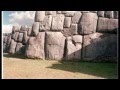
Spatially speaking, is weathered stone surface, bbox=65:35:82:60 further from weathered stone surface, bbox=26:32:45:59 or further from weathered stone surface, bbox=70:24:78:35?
weathered stone surface, bbox=26:32:45:59

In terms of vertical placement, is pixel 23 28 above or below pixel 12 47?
above

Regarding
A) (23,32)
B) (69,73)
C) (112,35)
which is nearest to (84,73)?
(69,73)

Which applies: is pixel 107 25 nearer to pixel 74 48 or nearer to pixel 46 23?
pixel 74 48

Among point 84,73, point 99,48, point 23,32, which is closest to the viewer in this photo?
point 84,73

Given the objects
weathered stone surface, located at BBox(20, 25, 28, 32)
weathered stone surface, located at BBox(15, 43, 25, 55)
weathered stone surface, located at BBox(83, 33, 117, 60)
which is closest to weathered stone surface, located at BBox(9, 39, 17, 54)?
weathered stone surface, located at BBox(15, 43, 25, 55)

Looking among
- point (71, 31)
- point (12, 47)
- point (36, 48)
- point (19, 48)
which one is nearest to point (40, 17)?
point (36, 48)

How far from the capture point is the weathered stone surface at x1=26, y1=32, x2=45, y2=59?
38.8 feet

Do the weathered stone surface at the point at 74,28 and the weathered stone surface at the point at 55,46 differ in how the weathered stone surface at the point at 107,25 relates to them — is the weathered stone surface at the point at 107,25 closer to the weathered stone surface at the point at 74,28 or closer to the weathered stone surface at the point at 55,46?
the weathered stone surface at the point at 74,28

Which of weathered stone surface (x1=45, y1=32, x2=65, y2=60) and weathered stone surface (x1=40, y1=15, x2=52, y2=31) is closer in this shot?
weathered stone surface (x1=45, y1=32, x2=65, y2=60)

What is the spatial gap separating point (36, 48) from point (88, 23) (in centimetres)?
285

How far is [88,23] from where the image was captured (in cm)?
1162

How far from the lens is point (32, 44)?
39.3ft
